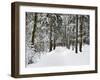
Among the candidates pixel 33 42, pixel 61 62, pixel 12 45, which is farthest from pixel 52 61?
pixel 12 45

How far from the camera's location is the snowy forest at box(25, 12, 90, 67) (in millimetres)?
1969

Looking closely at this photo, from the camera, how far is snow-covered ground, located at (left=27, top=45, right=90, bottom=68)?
6.59ft

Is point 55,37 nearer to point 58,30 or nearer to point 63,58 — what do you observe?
point 58,30

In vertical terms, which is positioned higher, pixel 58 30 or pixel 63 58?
pixel 58 30

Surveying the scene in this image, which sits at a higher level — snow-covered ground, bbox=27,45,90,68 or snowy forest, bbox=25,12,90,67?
snowy forest, bbox=25,12,90,67

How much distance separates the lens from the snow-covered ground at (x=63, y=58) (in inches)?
79.1

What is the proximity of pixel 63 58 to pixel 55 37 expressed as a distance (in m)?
0.18

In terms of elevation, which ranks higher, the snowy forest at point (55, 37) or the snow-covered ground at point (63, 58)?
the snowy forest at point (55, 37)

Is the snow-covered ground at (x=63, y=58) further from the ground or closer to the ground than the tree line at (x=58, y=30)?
closer to the ground

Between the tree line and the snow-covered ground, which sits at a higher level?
the tree line

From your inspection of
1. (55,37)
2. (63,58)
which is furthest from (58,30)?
(63,58)

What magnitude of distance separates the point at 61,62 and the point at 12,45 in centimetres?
42

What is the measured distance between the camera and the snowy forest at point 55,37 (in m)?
1.97

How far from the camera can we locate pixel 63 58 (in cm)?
207
